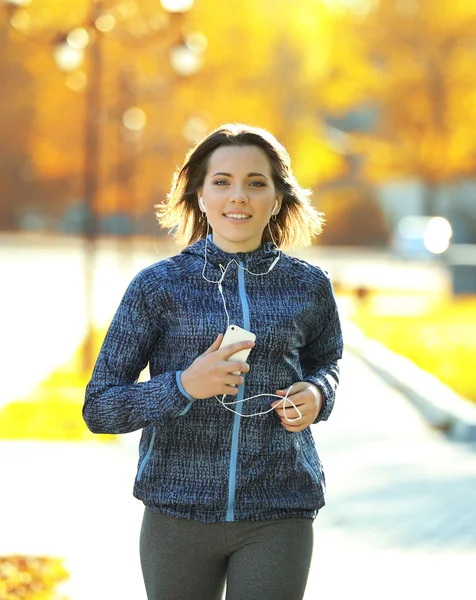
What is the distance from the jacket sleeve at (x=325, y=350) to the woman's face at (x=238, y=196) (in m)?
0.24

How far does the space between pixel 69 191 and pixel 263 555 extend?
55.9 meters

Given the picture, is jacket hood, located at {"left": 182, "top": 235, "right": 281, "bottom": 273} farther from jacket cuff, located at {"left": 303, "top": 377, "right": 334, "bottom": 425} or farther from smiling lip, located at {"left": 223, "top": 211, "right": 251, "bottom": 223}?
jacket cuff, located at {"left": 303, "top": 377, "right": 334, "bottom": 425}

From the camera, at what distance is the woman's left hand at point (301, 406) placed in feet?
10.5

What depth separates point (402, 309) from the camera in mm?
23281

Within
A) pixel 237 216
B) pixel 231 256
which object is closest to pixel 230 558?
pixel 231 256

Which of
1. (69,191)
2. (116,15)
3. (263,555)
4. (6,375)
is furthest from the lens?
(69,191)

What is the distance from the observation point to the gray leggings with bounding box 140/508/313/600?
126 inches

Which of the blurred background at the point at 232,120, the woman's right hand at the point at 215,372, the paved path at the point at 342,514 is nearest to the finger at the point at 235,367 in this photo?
the woman's right hand at the point at 215,372

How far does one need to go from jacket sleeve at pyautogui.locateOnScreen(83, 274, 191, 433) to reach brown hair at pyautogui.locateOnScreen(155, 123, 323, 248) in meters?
0.40

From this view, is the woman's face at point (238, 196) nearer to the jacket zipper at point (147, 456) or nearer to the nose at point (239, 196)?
the nose at point (239, 196)

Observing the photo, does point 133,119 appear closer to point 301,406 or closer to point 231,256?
point 231,256

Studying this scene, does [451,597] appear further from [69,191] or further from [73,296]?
[69,191]

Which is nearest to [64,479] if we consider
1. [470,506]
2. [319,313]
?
[470,506]

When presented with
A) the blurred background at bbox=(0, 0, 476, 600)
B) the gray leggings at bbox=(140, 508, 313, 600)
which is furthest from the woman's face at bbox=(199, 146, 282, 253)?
the blurred background at bbox=(0, 0, 476, 600)
